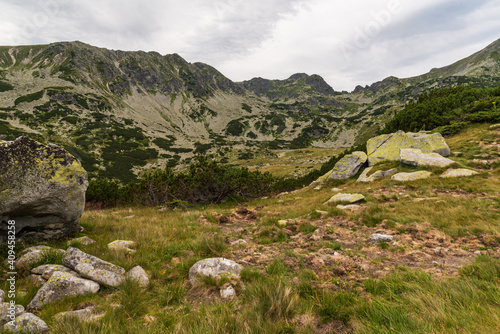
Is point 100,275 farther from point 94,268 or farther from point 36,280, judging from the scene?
point 36,280

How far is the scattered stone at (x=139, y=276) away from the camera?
4512 millimetres

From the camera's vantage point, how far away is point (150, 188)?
63.9 feet

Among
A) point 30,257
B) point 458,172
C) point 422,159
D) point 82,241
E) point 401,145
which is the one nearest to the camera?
point 30,257

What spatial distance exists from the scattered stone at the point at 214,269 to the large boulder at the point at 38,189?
207 inches

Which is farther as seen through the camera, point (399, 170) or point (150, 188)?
point (150, 188)

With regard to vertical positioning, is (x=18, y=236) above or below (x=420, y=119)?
below

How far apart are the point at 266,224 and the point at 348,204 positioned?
17.0 feet

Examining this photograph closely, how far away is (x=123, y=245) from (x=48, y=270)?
1.99 m

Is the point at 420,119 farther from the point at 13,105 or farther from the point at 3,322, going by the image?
the point at 13,105

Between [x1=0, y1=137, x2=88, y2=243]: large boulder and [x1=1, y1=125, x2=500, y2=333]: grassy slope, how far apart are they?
2.71 ft

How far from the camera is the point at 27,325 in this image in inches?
120

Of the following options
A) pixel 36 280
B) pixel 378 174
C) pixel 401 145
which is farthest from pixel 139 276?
pixel 401 145

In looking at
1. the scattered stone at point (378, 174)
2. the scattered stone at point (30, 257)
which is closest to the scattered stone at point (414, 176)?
the scattered stone at point (378, 174)

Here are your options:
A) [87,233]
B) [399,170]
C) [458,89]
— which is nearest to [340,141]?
[458,89]
